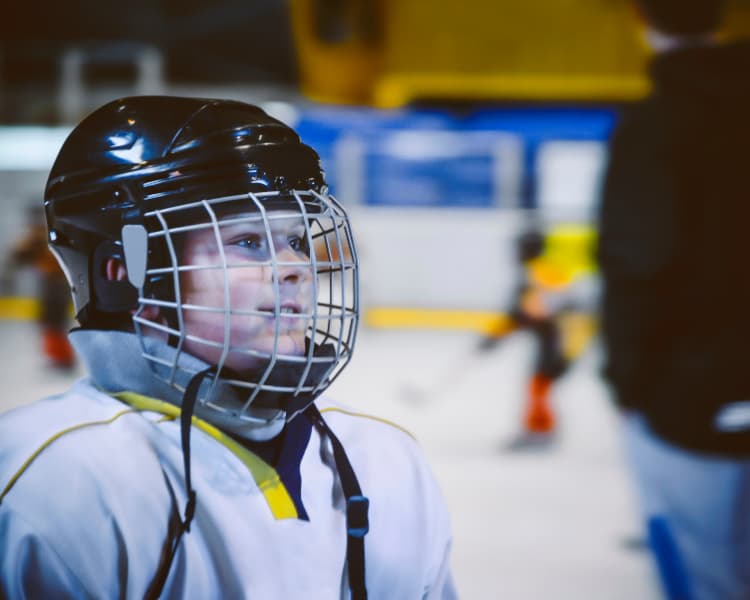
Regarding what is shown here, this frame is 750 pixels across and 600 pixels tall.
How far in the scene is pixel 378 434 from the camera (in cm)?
82

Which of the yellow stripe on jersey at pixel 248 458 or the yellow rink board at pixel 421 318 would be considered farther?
the yellow rink board at pixel 421 318

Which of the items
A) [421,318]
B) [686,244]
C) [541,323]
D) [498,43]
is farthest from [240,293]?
[421,318]

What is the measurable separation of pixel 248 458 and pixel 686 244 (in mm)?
858

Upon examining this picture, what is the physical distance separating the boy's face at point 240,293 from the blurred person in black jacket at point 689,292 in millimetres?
725

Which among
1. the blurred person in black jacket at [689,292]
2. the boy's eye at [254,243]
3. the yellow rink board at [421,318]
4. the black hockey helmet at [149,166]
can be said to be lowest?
the yellow rink board at [421,318]

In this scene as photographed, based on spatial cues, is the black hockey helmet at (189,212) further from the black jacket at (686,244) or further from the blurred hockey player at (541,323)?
the blurred hockey player at (541,323)

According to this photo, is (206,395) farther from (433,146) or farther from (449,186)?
(449,186)

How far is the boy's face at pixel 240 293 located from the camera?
718 mm

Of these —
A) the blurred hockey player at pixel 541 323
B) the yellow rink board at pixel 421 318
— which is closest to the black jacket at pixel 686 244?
the blurred hockey player at pixel 541 323

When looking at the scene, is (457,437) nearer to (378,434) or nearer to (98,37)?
(378,434)

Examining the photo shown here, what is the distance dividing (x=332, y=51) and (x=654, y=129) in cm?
749

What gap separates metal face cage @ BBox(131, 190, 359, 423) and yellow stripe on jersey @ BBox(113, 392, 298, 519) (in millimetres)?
21

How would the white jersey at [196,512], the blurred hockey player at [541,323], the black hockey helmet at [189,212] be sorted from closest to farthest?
the white jersey at [196,512], the black hockey helmet at [189,212], the blurred hockey player at [541,323]

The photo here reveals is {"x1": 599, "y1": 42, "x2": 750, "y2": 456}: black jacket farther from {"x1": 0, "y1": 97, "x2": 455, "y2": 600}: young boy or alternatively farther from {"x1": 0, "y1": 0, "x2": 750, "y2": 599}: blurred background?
{"x1": 0, "y1": 0, "x2": 750, "y2": 599}: blurred background
